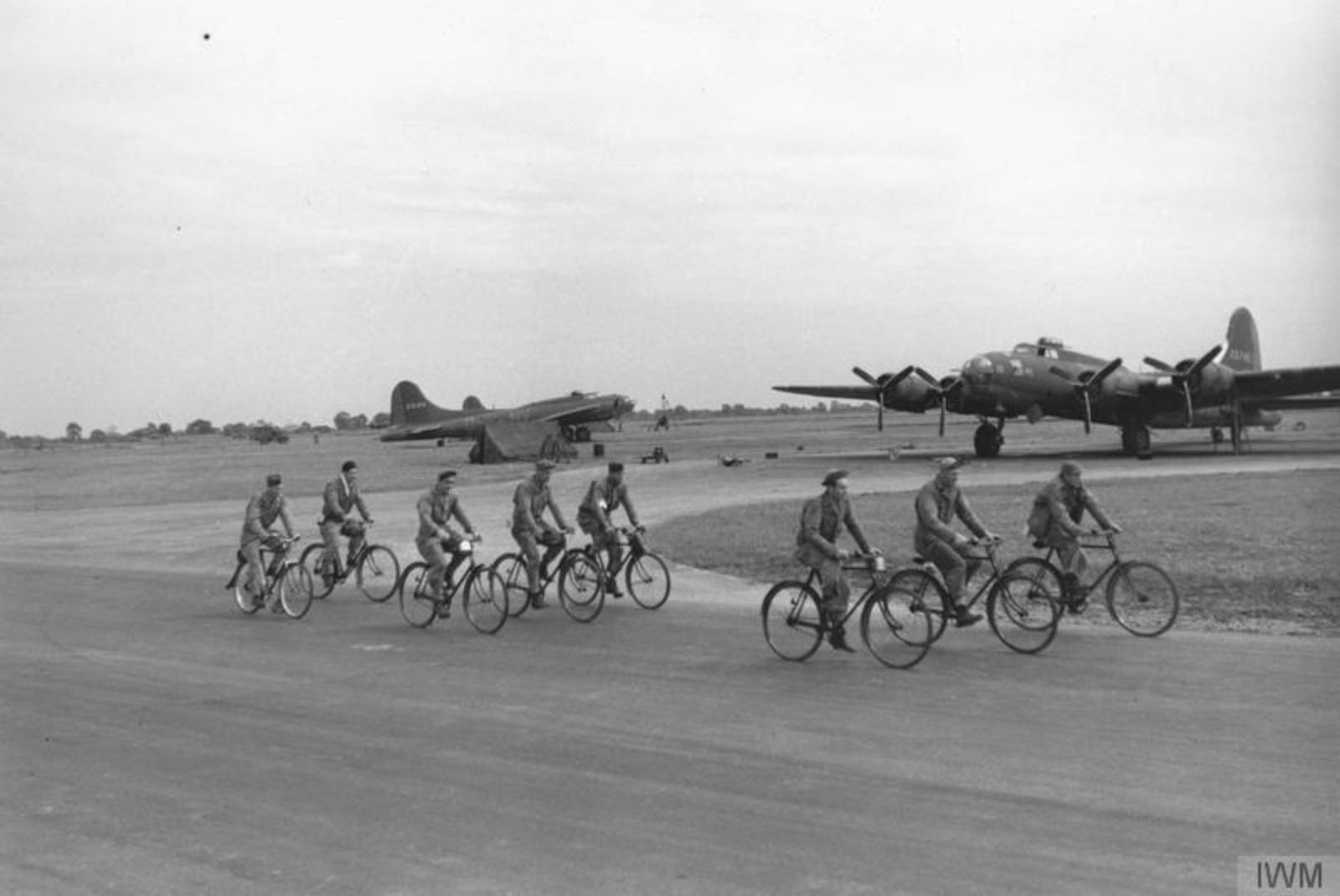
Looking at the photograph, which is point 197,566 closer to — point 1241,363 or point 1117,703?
point 1117,703

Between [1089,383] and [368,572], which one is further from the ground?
[1089,383]

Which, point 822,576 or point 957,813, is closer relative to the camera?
point 957,813

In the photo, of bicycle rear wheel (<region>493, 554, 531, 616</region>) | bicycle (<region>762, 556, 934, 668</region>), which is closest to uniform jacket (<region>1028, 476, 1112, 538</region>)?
bicycle (<region>762, 556, 934, 668</region>)

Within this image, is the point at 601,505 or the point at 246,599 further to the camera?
the point at 246,599

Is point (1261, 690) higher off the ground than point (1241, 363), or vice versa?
point (1241, 363)

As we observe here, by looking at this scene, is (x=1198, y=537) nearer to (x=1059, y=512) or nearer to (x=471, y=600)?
(x=1059, y=512)

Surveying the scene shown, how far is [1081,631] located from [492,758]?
6.95 metres

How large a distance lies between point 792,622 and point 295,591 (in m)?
7.32

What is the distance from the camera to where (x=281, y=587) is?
1514 centimetres

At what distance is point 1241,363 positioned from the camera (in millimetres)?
51375

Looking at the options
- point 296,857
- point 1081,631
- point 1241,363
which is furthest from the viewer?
point 1241,363

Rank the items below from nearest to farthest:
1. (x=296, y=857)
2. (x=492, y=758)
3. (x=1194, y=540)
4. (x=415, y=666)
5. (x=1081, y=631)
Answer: (x=296, y=857)
(x=492, y=758)
(x=415, y=666)
(x=1081, y=631)
(x=1194, y=540)

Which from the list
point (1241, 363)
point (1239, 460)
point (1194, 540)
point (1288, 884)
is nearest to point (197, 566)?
point (1194, 540)

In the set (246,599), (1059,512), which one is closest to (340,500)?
(246,599)
